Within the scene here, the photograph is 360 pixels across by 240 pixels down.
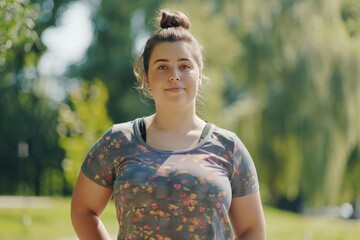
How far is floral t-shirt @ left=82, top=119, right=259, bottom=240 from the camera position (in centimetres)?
229

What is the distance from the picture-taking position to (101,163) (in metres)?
2.44

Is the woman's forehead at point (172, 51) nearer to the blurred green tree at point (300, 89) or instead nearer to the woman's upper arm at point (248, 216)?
the woman's upper arm at point (248, 216)

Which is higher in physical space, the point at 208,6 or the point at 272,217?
the point at 208,6

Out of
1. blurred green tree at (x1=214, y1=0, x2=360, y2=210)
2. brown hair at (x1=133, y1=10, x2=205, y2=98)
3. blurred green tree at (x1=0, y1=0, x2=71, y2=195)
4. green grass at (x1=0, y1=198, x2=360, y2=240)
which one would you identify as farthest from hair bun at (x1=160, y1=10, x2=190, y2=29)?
blurred green tree at (x1=0, y1=0, x2=71, y2=195)

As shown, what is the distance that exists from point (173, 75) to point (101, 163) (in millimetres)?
343

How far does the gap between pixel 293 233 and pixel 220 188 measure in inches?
385

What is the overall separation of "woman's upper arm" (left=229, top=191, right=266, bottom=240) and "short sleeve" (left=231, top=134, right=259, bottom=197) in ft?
0.07

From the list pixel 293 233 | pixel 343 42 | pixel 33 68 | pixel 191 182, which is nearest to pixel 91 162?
pixel 191 182

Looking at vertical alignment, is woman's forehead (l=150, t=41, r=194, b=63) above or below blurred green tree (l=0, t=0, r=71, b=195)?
above

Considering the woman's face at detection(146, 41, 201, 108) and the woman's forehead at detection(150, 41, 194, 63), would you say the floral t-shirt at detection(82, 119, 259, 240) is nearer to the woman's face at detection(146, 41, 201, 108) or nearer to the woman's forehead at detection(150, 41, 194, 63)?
the woman's face at detection(146, 41, 201, 108)

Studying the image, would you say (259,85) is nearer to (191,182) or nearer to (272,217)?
(272,217)

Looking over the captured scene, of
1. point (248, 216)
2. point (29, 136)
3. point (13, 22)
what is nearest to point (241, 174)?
point (248, 216)

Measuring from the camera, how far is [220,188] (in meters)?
2.33

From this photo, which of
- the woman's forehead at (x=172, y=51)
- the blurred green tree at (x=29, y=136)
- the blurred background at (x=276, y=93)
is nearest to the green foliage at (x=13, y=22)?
the woman's forehead at (x=172, y=51)
